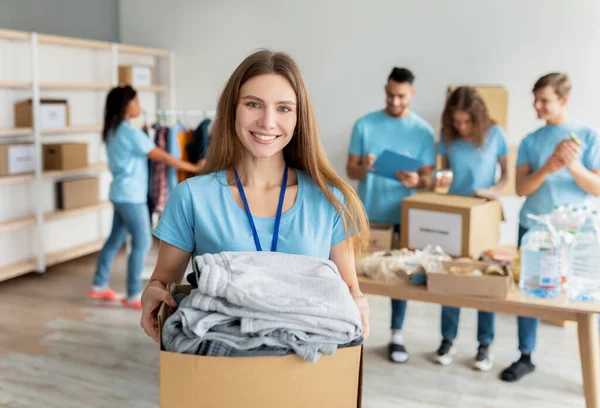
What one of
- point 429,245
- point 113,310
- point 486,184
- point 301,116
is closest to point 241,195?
point 301,116

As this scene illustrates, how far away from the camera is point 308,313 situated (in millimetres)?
1174

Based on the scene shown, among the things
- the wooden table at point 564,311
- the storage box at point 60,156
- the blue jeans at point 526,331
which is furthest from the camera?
the storage box at point 60,156

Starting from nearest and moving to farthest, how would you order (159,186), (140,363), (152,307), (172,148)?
(152,307), (140,363), (159,186), (172,148)

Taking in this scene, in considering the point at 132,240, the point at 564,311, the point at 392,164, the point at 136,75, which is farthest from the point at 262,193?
the point at 136,75

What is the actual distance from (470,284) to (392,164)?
947 millimetres

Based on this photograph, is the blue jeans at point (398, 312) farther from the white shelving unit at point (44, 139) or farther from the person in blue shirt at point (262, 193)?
the white shelving unit at point (44, 139)

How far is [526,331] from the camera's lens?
3.37m

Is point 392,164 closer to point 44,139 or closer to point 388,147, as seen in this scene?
point 388,147

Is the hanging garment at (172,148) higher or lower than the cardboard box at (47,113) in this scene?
lower

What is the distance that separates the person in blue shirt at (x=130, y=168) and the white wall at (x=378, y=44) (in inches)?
77.7

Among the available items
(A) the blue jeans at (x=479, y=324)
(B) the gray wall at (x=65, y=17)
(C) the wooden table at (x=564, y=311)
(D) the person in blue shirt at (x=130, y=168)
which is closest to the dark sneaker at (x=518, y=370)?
(A) the blue jeans at (x=479, y=324)

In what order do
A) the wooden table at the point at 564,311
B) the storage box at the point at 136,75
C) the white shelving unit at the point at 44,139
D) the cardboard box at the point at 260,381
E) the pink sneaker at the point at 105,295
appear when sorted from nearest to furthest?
1. the cardboard box at the point at 260,381
2. the wooden table at the point at 564,311
3. the pink sneaker at the point at 105,295
4. the white shelving unit at the point at 44,139
5. the storage box at the point at 136,75

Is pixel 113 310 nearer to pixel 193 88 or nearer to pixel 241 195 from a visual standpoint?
pixel 193 88

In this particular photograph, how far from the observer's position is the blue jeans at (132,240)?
4.38 meters
